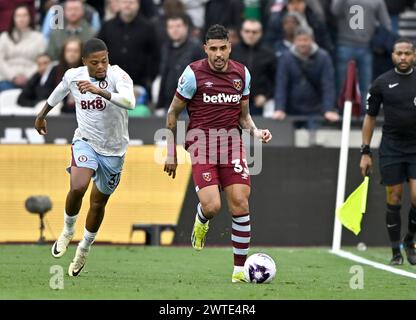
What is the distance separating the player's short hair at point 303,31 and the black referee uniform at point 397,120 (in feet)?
14.0

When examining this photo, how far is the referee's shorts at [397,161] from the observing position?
585 inches

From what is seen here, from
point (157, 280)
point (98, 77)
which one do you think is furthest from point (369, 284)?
point (98, 77)

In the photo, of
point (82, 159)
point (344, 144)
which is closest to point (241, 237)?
point (82, 159)

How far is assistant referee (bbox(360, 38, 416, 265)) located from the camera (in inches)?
581

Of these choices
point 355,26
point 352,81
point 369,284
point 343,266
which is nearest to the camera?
point 369,284

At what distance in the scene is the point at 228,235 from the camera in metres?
18.3

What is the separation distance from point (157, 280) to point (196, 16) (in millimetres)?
9803

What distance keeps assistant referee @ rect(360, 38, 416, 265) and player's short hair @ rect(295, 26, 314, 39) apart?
4246mm

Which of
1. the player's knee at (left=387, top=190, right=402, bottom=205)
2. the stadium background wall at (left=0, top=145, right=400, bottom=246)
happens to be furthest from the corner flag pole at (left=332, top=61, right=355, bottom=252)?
the player's knee at (left=387, top=190, right=402, bottom=205)

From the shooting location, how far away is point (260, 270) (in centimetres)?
1227

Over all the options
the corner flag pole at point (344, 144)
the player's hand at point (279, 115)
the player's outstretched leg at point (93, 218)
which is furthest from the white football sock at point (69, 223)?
the player's hand at point (279, 115)

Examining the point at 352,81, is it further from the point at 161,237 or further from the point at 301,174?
the point at 161,237

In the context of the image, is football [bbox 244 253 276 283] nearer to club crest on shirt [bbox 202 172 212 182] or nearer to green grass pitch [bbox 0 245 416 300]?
green grass pitch [bbox 0 245 416 300]
